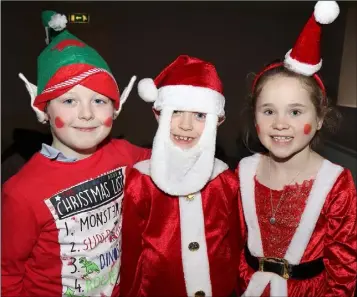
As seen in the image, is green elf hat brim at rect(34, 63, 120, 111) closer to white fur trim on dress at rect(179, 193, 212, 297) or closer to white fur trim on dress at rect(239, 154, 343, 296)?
white fur trim on dress at rect(179, 193, 212, 297)

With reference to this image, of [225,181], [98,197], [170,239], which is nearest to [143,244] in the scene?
[170,239]

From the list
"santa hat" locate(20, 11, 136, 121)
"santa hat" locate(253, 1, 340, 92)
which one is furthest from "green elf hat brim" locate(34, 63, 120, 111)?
"santa hat" locate(253, 1, 340, 92)

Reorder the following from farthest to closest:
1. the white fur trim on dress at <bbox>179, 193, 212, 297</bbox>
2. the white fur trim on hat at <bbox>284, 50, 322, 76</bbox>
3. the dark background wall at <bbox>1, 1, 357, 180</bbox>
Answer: the dark background wall at <bbox>1, 1, 357, 180</bbox>, the white fur trim on dress at <bbox>179, 193, 212, 297</bbox>, the white fur trim on hat at <bbox>284, 50, 322, 76</bbox>

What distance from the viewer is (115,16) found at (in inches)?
124

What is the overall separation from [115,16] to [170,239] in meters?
2.32

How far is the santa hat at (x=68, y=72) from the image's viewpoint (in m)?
1.16

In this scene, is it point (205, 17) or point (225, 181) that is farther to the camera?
point (205, 17)

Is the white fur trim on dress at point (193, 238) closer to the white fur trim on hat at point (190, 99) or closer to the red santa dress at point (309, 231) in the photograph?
the red santa dress at point (309, 231)

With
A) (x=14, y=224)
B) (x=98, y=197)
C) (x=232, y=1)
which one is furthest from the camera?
(x=232, y=1)

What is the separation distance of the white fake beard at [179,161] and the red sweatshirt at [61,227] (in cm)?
16

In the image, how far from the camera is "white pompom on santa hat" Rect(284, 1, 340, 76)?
3.61ft

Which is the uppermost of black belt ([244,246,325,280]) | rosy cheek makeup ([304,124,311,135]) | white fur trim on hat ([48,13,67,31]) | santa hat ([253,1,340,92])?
white fur trim on hat ([48,13,67,31])

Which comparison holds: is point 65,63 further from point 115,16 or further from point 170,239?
point 115,16

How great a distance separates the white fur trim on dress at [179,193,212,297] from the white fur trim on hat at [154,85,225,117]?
1.01 feet
